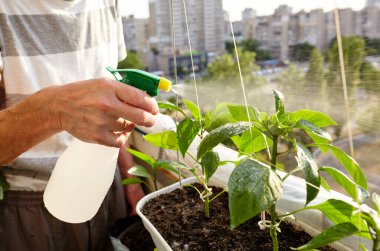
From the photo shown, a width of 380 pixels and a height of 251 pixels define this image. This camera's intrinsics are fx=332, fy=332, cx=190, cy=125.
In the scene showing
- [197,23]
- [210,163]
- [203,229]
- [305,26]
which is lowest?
[203,229]

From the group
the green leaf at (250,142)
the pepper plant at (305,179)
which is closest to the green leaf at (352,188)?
the pepper plant at (305,179)

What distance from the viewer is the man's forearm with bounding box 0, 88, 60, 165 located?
0.52m

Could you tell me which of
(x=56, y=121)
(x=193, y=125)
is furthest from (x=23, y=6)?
(x=193, y=125)

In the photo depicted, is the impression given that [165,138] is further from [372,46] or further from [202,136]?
[372,46]

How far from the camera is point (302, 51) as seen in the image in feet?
2.16

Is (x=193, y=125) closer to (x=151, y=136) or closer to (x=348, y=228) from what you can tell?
(x=151, y=136)

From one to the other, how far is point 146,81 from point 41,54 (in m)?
0.46

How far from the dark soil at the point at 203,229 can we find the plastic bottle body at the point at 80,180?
10 cm

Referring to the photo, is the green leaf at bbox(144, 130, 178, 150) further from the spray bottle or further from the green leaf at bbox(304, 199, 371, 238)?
the green leaf at bbox(304, 199, 371, 238)

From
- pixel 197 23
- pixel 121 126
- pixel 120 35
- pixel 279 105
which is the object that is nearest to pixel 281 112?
pixel 279 105

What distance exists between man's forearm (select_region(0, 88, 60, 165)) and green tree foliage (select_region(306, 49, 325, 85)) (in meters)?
0.44

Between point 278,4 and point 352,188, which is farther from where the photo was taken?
point 278,4

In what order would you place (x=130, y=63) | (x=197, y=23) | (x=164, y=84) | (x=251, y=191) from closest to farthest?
1. (x=251, y=191)
2. (x=164, y=84)
3. (x=197, y=23)
4. (x=130, y=63)

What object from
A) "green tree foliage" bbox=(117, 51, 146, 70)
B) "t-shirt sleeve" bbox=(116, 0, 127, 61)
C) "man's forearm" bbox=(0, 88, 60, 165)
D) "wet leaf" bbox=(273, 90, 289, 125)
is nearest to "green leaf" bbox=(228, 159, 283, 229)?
"wet leaf" bbox=(273, 90, 289, 125)
